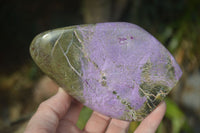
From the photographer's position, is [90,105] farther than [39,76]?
No

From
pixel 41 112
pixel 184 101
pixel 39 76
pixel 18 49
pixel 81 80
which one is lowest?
pixel 184 101

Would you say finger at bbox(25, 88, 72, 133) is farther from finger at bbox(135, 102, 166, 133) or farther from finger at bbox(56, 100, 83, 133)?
finger at bbox(135, 102, 166, 133)

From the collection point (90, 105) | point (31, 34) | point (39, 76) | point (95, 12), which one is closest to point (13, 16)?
point (31, 34)

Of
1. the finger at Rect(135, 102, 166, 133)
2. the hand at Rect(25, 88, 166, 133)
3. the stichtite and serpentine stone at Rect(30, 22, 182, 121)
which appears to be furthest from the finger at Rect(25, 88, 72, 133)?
the finger at Rect(135, 102, 166, 133)

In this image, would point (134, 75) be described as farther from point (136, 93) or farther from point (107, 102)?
point (107, 102)

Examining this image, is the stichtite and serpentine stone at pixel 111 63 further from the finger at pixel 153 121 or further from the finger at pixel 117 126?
the finger at pixel 117 126

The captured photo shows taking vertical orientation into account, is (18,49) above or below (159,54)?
below

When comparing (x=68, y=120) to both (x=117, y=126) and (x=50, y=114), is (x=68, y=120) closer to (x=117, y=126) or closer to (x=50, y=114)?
(x=50, y=114)

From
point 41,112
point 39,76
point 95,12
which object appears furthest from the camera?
point 39,76
